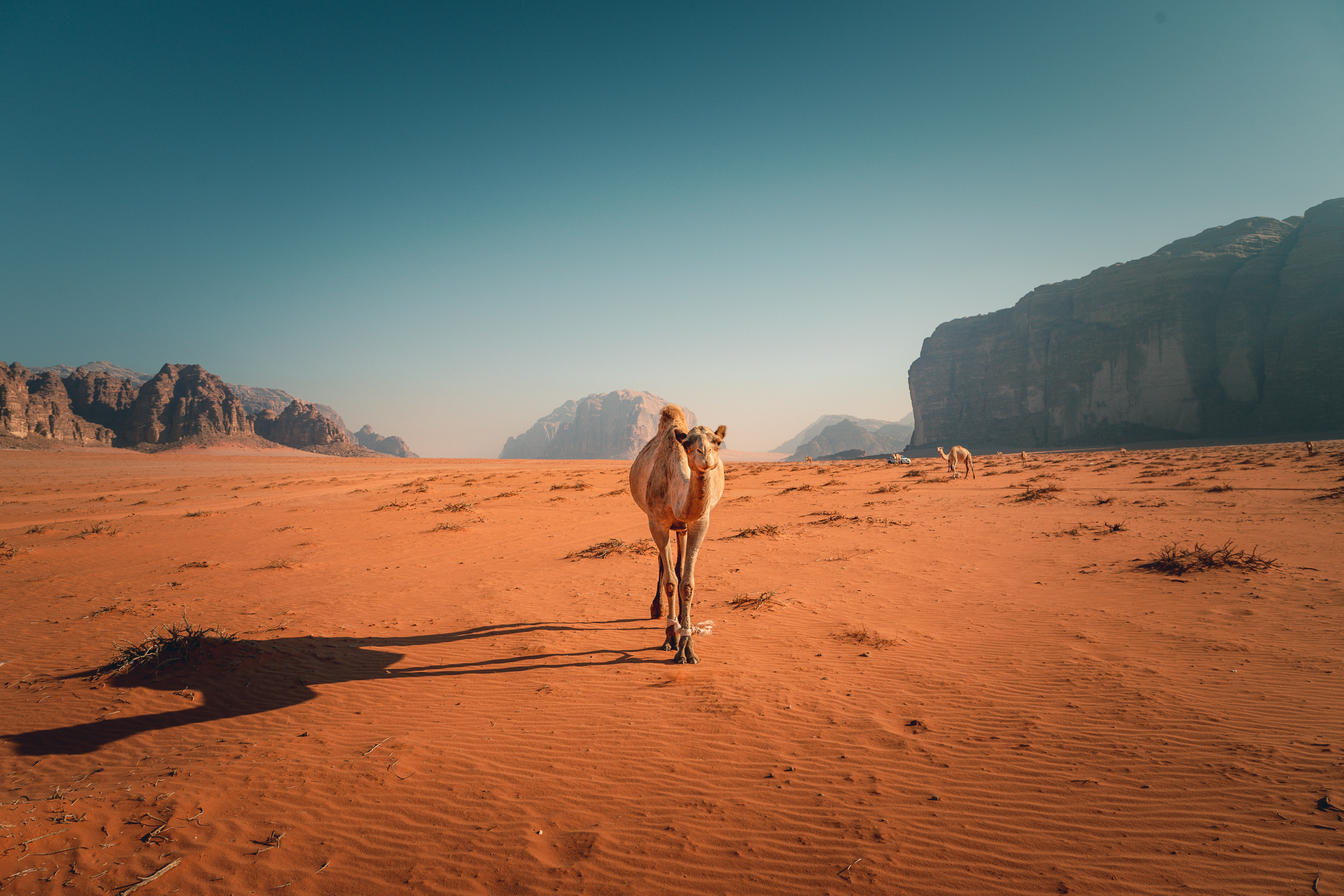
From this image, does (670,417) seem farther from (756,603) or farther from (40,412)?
(40,412)

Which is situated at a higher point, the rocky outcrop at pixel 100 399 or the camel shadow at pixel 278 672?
the rocky outcrop at pixel 100 399

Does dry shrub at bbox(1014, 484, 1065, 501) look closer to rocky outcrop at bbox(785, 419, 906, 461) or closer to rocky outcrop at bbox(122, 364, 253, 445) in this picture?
rocky outcrop at bbox(122, 364, 253, 445)

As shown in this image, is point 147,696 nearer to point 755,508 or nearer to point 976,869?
point 976,869

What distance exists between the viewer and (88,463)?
171 feet

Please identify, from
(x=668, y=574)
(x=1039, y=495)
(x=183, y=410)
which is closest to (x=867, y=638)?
(x=668, y=574)

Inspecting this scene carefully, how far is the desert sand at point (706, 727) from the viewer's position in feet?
10.3

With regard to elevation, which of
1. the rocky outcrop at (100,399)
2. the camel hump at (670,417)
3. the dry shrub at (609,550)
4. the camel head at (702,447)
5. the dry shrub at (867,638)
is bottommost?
the dry shrub at (867,638)

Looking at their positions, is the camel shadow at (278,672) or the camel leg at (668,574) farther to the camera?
the camel leg at (668,574)

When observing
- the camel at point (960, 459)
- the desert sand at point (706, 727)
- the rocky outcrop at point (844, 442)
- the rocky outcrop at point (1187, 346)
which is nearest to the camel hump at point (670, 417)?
the desert sand at point (706, 727)

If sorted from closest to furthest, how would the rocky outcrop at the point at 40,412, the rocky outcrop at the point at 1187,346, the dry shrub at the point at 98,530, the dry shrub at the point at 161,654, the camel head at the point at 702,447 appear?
the camel head at the point at 702,447 → the dry shrub at the point at 161,654 → the dry shrub at the point at 98,530 → the rocky outcrop at the point at 40,412 → the rocky outcrop at the point at 1187,346

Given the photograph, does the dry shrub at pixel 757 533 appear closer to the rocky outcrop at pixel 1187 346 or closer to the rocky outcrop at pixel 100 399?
the rocky outcrop at pixel 1187 346

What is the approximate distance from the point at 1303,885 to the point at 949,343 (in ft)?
472

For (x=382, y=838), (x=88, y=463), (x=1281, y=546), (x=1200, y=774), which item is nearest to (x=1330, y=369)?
(x=1281, y=546)

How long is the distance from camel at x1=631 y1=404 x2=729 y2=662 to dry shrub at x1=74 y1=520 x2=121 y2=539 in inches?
746
